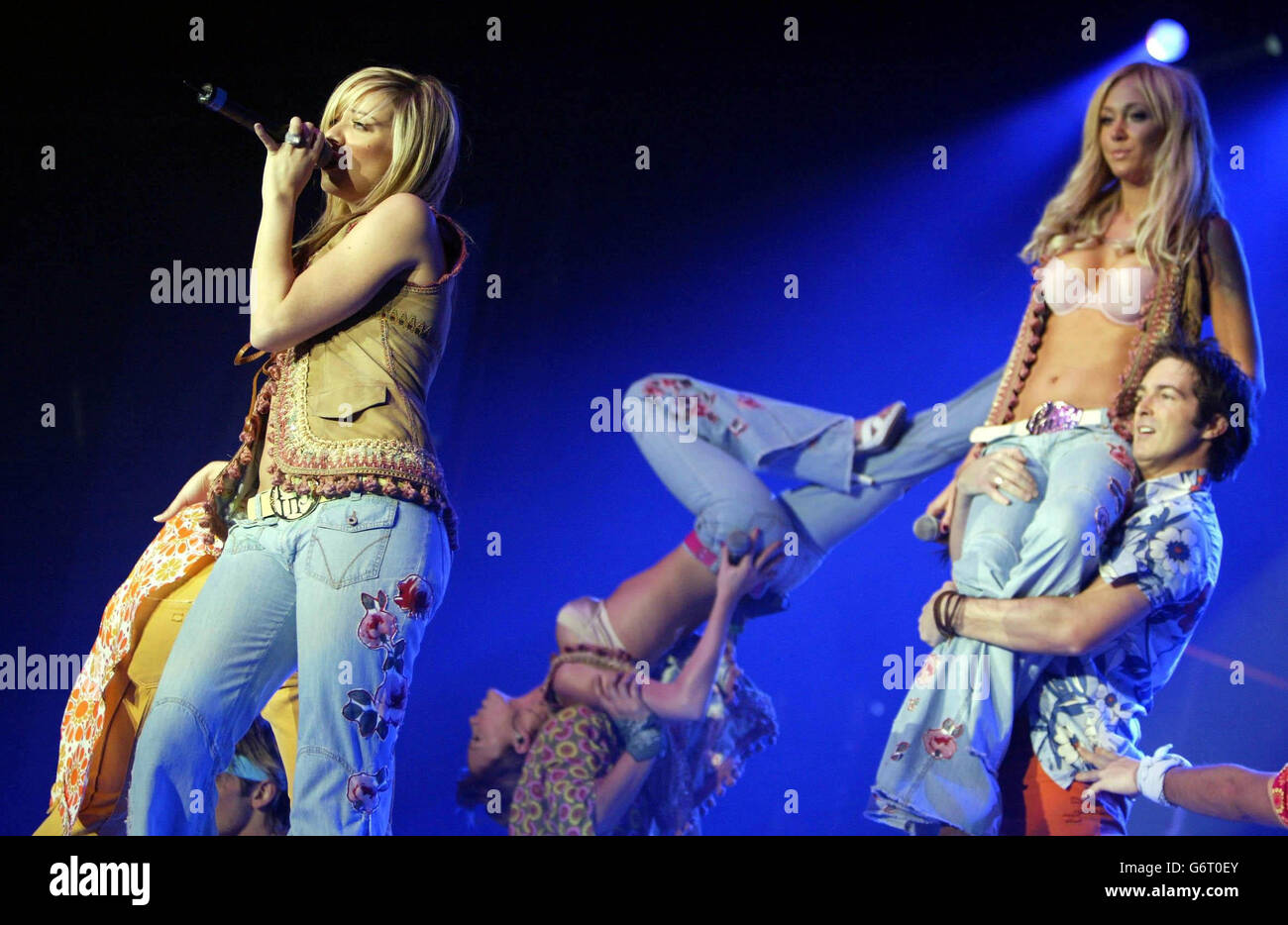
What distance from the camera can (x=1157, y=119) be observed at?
299cm

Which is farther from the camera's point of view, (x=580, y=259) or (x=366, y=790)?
(x=580, y=259)

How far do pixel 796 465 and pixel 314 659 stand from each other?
121 cm

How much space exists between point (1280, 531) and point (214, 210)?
8.18 feet

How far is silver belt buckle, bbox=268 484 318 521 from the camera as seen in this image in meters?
2.35

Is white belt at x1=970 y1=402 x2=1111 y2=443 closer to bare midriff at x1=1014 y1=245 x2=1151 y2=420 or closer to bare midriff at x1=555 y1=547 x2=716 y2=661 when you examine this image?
bare midriff at x1=1014 y1=245 x2=1151 y2=420

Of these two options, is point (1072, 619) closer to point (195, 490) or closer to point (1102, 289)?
point (1102, 289)

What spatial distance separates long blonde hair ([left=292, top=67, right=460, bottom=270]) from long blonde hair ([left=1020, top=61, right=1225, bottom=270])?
1.32 metres

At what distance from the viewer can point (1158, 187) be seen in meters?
2.95

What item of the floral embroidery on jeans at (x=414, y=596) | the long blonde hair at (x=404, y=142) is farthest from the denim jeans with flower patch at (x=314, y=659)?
the long blonde hair at (x=404, y=142)

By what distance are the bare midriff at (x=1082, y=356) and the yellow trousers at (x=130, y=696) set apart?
1671 mm

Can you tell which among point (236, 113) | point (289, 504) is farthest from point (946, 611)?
point (236, 113)

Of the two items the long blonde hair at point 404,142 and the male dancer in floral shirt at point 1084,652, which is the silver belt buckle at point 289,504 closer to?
the long blonde hair at point 404,142
